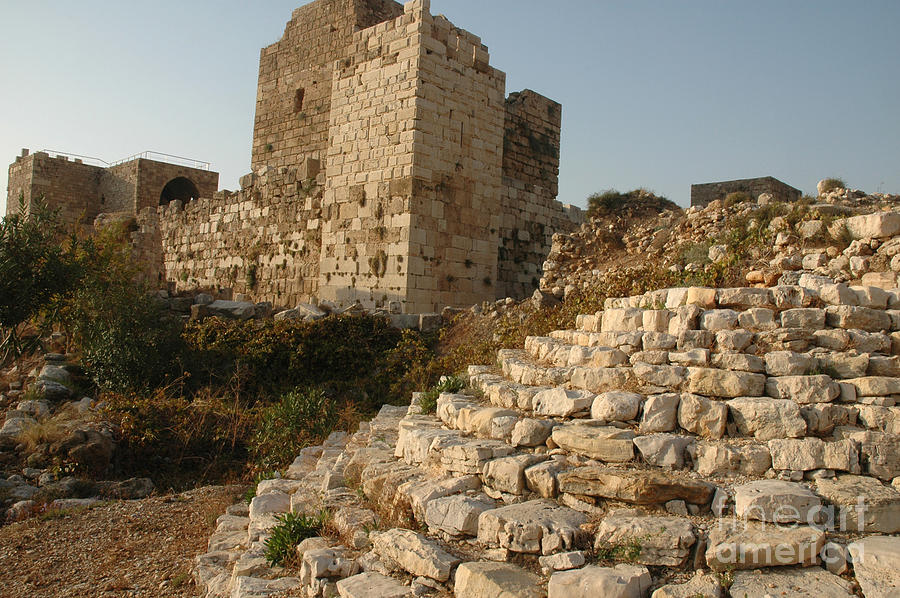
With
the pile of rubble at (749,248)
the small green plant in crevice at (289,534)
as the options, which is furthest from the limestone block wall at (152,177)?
the small green plant in crevice at (289,534)

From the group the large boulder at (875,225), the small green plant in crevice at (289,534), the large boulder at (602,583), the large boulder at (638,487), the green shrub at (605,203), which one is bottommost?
the small green plant in crevice at (289,534)

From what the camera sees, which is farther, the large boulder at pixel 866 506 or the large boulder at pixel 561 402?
the large boulder at pixel 561 402

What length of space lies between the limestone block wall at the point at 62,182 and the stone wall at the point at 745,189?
22.1m

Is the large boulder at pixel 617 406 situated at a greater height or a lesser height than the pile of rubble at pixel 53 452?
greater

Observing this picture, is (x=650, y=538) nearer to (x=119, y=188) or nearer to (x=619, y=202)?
(x=619, y=202)

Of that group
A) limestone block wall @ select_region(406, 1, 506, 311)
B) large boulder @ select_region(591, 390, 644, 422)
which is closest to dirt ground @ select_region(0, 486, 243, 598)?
large boulder @ select_region(591, 390, 644, 422)

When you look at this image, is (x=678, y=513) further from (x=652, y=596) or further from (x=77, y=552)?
(x=77, y=552)

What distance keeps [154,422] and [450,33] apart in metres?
8.21

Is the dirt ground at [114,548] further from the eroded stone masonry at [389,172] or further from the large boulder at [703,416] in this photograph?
the eroded stone masonry at [389,172]

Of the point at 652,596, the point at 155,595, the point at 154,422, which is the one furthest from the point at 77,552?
the point at 652,596

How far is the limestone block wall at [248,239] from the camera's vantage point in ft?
45.6

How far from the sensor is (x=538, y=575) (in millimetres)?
3523

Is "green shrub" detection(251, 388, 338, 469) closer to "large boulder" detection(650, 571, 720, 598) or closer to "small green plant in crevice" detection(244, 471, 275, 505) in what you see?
"small green plant in crevice" detection(244, 471, 275, 505)

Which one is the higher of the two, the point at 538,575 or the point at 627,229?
the point at 627,229
